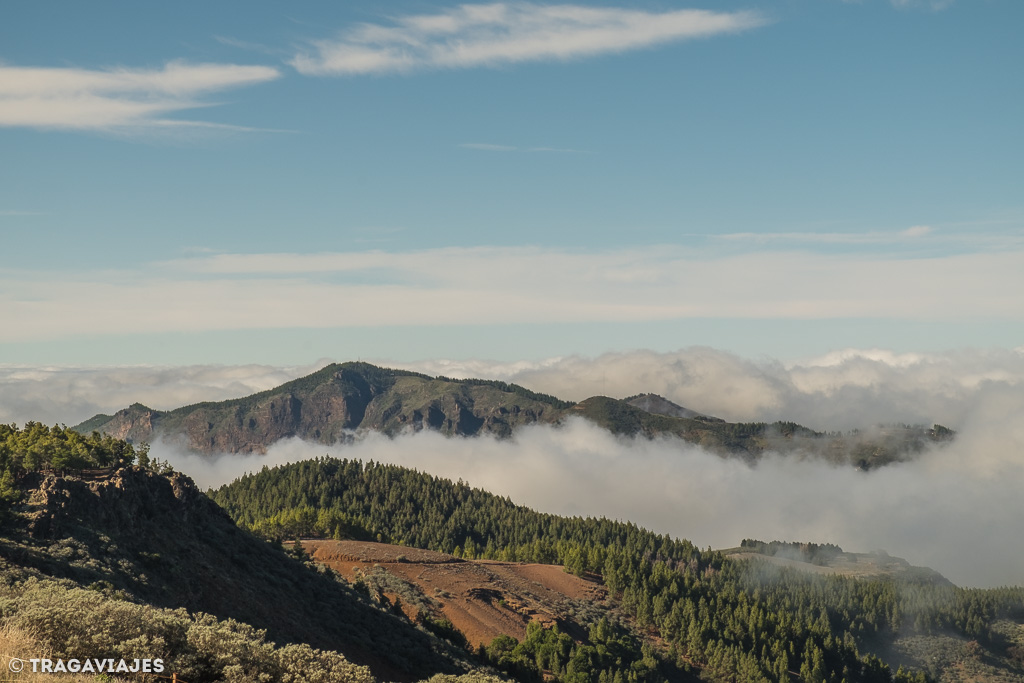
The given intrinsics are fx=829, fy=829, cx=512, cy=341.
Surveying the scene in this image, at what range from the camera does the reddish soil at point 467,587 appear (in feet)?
390

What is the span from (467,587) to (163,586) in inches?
3070

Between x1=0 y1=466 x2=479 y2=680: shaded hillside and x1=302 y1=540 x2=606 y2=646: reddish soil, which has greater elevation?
x1=0 y1=466 x2=479 y2=680: shaded hillside

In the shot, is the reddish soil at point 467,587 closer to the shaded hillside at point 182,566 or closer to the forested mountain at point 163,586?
the forested mountain at point 163,586

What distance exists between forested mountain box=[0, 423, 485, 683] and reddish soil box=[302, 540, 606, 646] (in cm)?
3248

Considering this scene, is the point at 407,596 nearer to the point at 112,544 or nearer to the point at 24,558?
the point at 112,544

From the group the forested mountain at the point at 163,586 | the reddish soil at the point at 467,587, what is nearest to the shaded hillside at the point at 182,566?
the forested mountain at the point at 163,586

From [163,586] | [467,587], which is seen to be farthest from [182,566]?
[467,587]

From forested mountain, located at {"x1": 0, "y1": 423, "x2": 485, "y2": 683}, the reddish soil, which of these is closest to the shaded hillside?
forested mountain, located at {"x1": 0, "y1": 423, "x2": 485, "y2": 683}

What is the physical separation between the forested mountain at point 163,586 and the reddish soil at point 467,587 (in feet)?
107

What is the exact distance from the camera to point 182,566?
65938mm

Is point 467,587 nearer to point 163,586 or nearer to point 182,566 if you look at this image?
point 182,566

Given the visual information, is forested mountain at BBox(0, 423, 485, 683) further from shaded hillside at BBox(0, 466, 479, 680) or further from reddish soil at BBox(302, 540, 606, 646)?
reddish soil at BBox(302, 540, 606, 646)

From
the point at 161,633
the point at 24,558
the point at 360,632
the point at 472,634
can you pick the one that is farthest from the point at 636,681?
the point at 161,633

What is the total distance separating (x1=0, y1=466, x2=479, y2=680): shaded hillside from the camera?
184 ft
